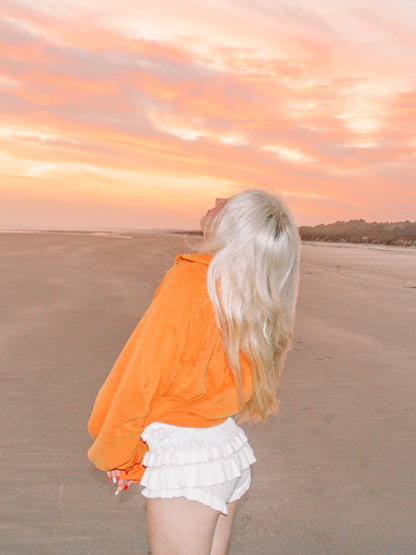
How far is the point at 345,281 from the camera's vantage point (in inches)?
564

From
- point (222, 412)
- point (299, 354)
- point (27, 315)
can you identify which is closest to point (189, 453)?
point (222, 412)

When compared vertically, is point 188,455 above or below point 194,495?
above

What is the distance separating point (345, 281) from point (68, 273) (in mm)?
6522

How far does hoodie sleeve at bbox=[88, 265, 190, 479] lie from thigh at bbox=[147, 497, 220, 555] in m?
0.21

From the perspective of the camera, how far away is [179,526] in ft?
6.07

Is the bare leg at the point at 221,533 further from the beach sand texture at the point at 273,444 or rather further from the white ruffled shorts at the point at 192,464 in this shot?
the beach sand texture at the point at 273,444

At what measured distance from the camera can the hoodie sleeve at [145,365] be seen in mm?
1753

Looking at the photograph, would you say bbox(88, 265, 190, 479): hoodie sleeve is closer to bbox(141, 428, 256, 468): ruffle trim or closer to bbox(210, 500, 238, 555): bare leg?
bbox(141, 428, 256, 468): ruffle trim

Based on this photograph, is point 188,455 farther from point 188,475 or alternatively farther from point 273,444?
point 273,444

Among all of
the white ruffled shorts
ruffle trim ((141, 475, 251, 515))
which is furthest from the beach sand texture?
ruffle trim ((141, 475, 251, 515))

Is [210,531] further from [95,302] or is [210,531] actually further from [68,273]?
[68,273]

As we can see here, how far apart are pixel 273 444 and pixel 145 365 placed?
107 inches

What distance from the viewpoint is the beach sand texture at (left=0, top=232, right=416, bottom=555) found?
3105 mm

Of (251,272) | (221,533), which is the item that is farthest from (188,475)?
(251,272)
